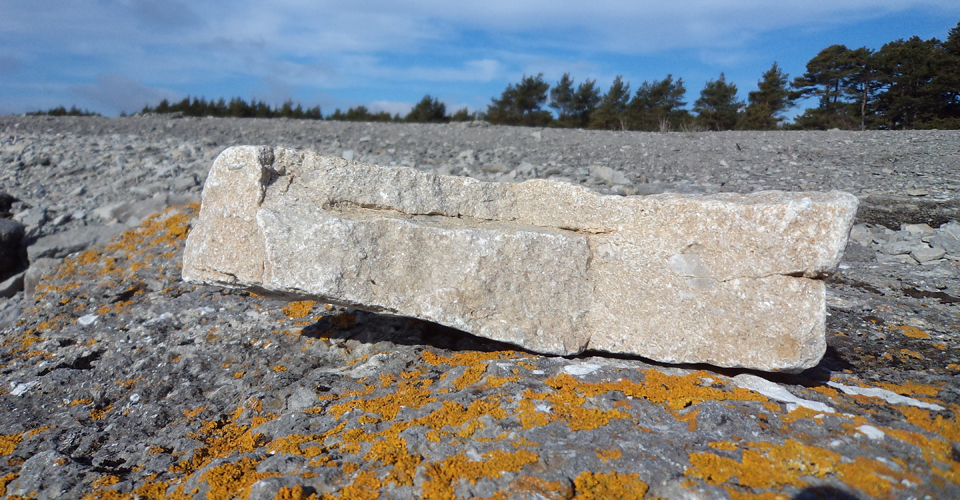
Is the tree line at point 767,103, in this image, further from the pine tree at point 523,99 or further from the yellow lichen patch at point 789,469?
the yellow lichen patch at point 789,469

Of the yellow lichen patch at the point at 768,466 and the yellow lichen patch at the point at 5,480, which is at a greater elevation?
the yellow lichen patch at the point at 768,466

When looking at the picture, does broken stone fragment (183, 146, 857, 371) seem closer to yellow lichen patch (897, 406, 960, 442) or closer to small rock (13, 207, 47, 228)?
yellow lichen patch (897, 406, 960, 442)

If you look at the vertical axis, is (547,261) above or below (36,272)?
above

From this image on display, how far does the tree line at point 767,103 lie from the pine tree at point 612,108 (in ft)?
0.18

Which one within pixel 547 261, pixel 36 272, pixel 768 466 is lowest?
pixel 36 272

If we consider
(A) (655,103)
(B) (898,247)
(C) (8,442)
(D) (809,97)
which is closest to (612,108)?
(A) (655,103)

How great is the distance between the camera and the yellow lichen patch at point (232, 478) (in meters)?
2.73

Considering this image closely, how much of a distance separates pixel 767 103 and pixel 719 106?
2.17 m

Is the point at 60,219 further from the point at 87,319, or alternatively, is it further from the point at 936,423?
the point at 936,423

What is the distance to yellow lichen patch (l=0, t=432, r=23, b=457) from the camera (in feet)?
11.4

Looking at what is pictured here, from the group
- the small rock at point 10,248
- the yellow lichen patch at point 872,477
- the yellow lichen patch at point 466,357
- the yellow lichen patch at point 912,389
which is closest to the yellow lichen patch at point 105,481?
the yellow lichen patch at point 466,357

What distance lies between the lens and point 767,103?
2630cm

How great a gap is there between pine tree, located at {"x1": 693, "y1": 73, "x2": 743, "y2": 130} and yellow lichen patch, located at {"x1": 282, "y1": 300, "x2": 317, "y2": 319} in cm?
2482

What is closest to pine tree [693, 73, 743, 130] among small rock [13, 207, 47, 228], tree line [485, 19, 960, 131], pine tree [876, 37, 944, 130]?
tree line [485, 19, 960, 131]
